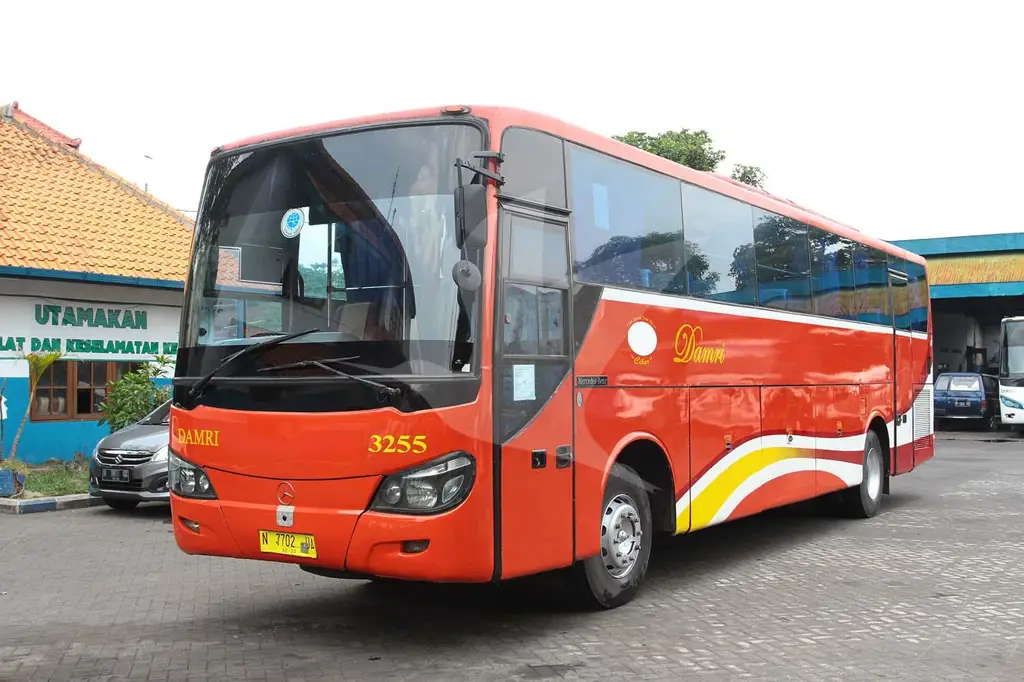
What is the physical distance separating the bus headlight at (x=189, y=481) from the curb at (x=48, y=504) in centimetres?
828

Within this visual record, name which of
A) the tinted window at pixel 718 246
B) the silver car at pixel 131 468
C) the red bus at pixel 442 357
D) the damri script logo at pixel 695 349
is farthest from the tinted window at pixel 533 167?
the silver car at pixel 131 468

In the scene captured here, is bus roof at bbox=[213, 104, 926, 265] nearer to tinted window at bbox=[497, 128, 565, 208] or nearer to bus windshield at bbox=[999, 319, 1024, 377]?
tinted window at bbox=[497, 128, 565, 208]

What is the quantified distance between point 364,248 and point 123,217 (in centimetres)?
1686

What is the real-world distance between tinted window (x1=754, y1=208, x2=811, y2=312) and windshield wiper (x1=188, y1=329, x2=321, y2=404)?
5.21 meters

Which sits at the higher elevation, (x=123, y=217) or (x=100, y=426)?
(x=123, y=217)

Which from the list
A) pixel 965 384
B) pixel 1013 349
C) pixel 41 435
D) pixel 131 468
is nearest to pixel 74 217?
pixel 41 435

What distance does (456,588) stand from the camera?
8.72 m

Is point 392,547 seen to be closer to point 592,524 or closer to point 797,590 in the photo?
point 592,524

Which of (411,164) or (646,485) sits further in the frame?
(646,485)

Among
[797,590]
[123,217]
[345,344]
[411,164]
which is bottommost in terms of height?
[797,590]

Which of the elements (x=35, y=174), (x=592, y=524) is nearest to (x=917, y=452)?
(x=592, y=524)

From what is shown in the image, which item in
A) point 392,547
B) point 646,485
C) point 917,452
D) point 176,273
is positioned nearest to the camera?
point 392,547

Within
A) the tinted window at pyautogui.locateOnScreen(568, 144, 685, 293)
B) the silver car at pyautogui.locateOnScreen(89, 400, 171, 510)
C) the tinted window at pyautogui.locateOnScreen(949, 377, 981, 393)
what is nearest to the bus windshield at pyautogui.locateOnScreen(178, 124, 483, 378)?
the tinted window at pyautogui.locateOnScreen(568, 144, 685, 293)

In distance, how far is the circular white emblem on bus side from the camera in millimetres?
8047
